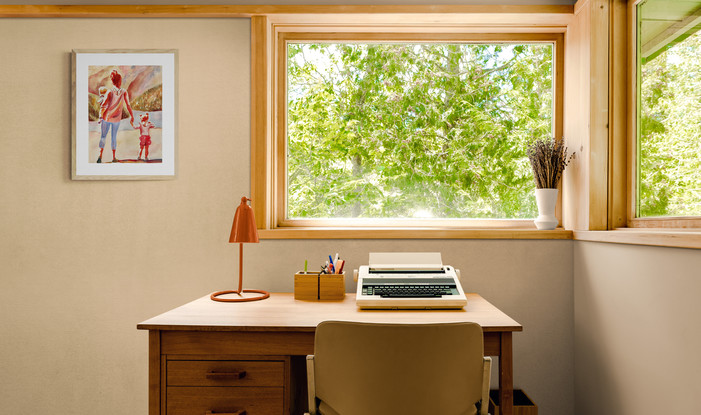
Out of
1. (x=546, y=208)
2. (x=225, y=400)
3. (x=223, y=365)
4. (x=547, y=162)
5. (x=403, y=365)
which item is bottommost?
(x=225, y=400)

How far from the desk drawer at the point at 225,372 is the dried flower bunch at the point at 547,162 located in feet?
4.88

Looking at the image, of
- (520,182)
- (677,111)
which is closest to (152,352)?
(520,182)

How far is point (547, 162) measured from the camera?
2172 millimetres

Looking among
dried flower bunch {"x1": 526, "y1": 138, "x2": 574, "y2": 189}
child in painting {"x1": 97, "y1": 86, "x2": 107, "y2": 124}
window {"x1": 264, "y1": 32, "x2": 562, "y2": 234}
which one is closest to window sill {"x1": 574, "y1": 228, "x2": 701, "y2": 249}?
dried flower bunch {"x1": 526, "y1": 138, "x2": 574, "y2": 189}

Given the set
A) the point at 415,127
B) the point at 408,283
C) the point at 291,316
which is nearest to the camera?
the point at 291,316

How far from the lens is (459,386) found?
1.20 metres

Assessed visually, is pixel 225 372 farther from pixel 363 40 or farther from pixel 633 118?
pixel 633 118

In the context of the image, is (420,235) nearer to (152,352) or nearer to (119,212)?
(152,352)

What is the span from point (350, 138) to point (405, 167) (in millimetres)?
326

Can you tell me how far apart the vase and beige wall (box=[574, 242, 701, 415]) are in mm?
155

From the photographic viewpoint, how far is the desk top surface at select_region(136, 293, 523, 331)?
1473 millimetres

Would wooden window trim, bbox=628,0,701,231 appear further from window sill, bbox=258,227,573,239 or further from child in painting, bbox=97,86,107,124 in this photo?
child in painting, bbox=97,86,107,124

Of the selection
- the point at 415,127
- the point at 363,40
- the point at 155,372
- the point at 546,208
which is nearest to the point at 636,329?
the point at 546,208

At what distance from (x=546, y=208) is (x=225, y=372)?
1618mm
